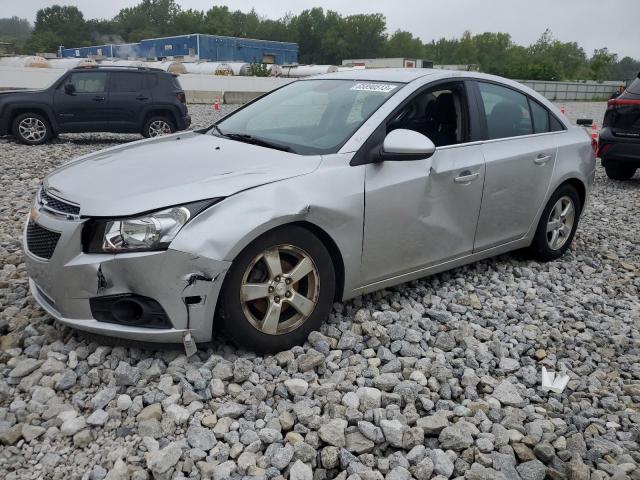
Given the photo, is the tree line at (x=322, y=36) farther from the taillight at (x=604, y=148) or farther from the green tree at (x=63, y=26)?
the taillight at (x=604, y=148)

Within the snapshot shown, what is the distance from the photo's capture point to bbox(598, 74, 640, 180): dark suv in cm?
888

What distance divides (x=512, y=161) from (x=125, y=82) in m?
10.8

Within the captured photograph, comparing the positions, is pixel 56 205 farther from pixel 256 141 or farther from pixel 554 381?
pixel 554 381

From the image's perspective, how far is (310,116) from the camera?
13.6 ft

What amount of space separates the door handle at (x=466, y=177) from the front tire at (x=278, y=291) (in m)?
1.22

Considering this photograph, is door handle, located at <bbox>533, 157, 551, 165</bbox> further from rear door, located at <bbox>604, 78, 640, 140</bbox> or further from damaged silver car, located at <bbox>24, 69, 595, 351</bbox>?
rear door, located at <bbox>604, 78, 640, 140</bbox>

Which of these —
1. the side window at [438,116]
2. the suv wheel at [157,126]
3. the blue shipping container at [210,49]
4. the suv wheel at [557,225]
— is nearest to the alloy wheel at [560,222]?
the suv wheel at [557,225]

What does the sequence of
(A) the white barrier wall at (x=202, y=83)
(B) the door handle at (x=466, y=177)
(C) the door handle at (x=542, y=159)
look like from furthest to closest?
(A) the white barrier wall at (x=202, y=83) → (C) the door handle at (x=542, y=159) → (B) the door handle at (x=466, y=177)

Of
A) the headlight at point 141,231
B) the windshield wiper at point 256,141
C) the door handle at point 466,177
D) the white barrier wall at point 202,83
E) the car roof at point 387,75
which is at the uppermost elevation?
the car roof at point 387,75

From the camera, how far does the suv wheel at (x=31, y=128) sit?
40.1 ft

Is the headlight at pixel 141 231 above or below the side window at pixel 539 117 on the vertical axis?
below

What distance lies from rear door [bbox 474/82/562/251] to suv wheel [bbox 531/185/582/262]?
235 millimetres

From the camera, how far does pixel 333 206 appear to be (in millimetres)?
3436

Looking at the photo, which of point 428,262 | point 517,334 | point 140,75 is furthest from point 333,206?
point 140,75
